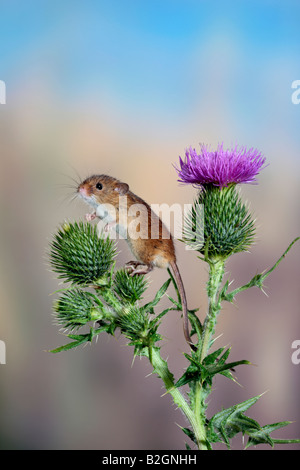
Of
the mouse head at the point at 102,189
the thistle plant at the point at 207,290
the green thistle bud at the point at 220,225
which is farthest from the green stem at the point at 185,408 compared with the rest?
the mouse head at the point at 102,189

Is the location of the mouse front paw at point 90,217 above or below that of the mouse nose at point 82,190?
below

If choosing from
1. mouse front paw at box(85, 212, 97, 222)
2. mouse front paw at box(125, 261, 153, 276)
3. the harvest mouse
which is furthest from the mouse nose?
mouse front paw at box(125, 261, 153, 276)

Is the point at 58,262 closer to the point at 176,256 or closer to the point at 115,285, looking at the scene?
the point at 115,285

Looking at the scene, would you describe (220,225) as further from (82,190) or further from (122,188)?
(82,190)

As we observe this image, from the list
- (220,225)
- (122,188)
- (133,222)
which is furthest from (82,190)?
(220,225)

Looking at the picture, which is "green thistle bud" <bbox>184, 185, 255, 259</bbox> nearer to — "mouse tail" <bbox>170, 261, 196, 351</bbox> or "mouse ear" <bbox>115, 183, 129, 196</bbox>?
"mouse tail" <bbox>170, 261, 196, 351</bbox>

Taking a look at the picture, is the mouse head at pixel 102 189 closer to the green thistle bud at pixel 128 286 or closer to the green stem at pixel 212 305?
the green thistle bud at pixel 128 286
